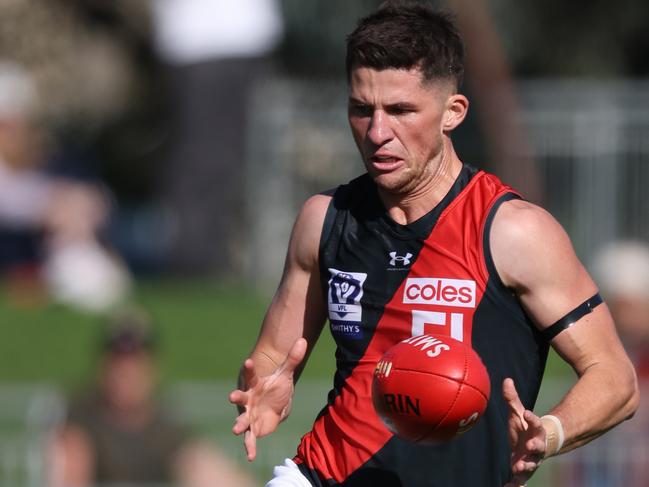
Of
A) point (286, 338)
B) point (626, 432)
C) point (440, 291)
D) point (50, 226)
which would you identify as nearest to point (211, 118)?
point (50, 226)

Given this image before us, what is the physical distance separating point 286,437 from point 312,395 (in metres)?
0.41

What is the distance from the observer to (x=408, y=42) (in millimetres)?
5488

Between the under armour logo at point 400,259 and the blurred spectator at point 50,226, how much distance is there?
876 centimetres

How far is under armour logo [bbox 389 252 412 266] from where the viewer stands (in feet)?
18.4

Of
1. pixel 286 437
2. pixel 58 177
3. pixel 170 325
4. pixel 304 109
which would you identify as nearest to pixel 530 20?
pixel 304 109

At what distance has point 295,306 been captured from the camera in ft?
19.6

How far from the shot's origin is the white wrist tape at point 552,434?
16.5 feet

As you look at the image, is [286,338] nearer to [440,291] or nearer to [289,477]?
[289,477]

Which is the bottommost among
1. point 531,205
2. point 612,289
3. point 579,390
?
point 612,289

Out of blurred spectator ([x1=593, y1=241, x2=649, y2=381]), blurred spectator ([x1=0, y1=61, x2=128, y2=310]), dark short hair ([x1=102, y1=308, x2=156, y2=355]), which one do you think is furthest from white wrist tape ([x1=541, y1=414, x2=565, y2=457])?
blurred spectator ([x1=0, y1=61, x2=128, y2=310])

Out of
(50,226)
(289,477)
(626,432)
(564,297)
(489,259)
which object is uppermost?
(489,259)

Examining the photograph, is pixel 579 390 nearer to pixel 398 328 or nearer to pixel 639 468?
pixel 398 328

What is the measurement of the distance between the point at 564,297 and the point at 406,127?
0.78 m

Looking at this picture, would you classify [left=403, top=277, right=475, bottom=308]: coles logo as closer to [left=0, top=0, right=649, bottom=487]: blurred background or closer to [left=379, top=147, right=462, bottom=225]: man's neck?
[left=379, top=147, right=462, bottom=225]: man's neck
